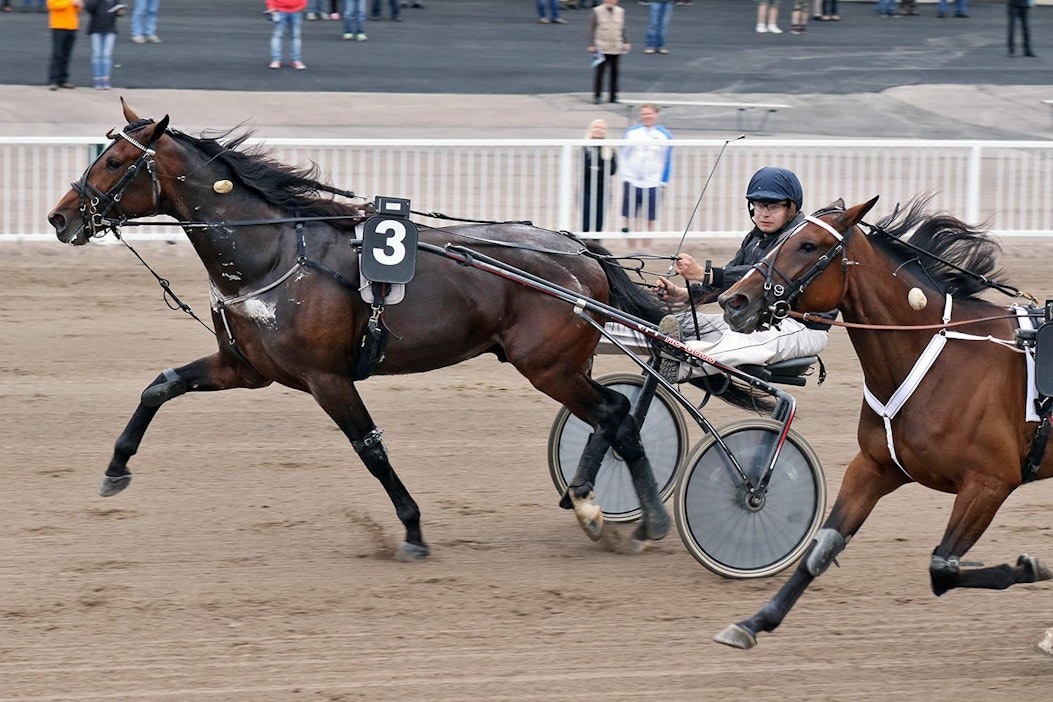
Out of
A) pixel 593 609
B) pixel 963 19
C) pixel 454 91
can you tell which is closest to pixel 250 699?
pixel 593 609

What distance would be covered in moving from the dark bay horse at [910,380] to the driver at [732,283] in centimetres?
33

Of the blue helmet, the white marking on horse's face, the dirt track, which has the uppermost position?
the blue helmet

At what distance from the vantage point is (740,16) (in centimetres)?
2436

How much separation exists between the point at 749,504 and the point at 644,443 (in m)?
0.94

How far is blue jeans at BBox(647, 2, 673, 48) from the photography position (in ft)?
68.5

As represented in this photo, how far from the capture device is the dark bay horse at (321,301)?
5504 millimetres

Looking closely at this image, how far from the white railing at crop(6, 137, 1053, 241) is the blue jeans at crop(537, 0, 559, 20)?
11.2 metres

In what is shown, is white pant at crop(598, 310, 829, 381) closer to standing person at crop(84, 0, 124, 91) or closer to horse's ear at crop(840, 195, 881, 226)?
horse's ear at crop(840, 195, 881, 226)

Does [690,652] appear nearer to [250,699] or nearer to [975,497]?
[975,497]

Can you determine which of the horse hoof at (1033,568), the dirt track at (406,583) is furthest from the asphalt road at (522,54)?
the horse hoof at (1033,568)

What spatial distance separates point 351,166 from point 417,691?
7.76 m

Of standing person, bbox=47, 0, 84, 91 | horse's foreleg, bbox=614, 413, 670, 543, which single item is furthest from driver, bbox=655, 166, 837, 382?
standing person, bbox=47, 0, 84, 91

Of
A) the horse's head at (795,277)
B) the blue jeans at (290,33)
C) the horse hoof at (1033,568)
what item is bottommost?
the horse hoof at (1033,568)

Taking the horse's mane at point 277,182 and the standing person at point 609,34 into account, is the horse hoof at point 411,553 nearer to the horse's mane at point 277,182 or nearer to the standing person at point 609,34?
the horse's mane at point 277,182
